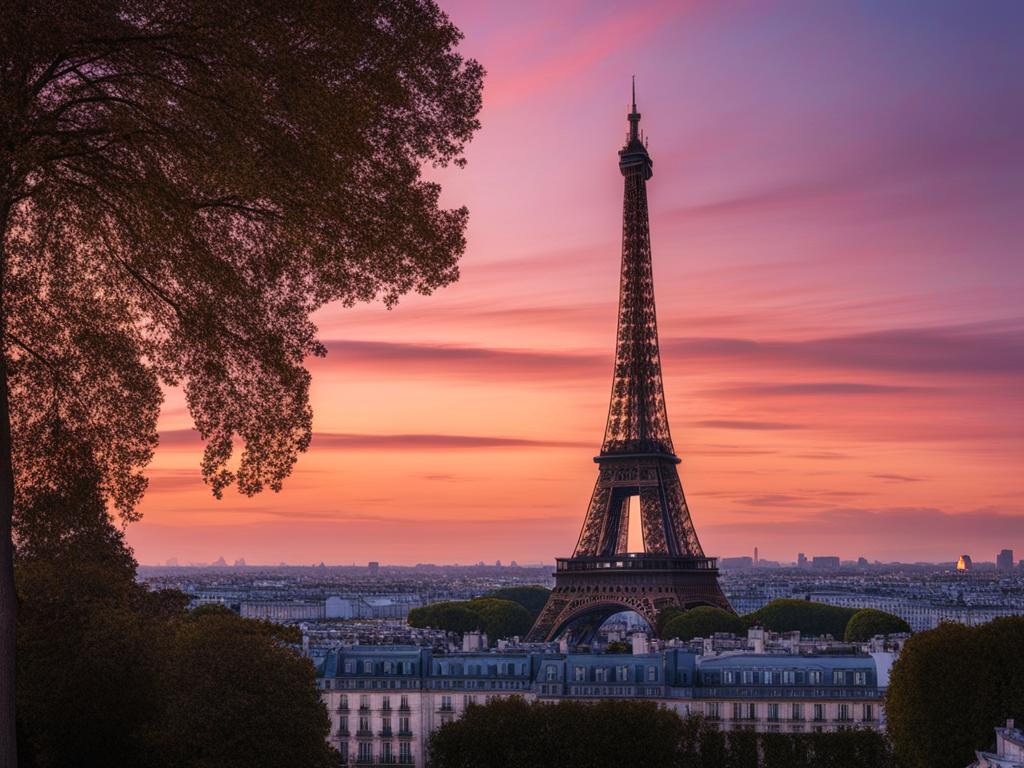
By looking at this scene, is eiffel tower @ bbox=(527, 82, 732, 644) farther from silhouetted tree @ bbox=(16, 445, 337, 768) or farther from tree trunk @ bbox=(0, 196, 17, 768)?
tree trunk @ bbox=(0, 196, 17, 768)

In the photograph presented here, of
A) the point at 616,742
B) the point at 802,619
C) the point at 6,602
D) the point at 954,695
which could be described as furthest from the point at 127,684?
the point at 802,619

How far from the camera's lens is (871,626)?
141 meters

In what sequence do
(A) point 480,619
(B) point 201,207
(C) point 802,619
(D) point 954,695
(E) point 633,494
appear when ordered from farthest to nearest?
(A) point 480,619, (C) point 802,619, (E) point 633,494, (D) point 954,695, (B) point 201,207

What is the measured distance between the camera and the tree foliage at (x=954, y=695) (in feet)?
200

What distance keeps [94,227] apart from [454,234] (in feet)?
14.0

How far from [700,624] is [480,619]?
40992mm

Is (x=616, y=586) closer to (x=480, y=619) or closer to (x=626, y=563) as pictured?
(x=626, y=563)

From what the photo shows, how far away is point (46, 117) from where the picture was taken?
16.6 m

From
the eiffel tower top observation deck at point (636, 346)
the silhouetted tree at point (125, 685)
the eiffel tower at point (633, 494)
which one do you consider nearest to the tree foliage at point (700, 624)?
the eiffel tower at point (633, 494)

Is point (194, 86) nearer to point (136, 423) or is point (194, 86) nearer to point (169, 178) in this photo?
point (169, 178)

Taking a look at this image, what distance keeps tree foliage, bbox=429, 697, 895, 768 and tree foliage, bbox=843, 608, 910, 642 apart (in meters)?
71.9

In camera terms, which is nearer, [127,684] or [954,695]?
[127,684]

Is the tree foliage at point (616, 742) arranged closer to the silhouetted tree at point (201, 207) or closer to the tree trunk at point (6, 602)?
the silhouetted tree at point (201, 207)

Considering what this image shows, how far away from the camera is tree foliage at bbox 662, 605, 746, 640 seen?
12300cm
